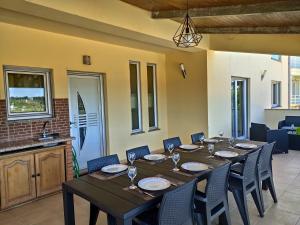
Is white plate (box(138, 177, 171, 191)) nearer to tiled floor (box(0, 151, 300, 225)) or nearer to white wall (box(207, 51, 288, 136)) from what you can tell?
tiled floor (box(0, 151, 300, 225))

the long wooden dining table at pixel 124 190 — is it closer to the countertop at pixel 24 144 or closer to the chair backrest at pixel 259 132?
the countertop at pixel 24 144

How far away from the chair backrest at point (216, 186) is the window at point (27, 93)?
3.22 metres

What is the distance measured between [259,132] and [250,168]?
12.3ft

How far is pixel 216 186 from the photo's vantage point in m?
2.42

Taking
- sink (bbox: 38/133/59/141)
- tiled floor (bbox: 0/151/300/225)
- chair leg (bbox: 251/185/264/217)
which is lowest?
tiled floor (bbox: 0/151/300/225)

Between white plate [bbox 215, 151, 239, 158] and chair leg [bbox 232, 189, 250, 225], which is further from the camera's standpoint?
white plate [bbox 215, 151, 239, 158]

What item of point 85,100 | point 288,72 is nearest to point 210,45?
point 85,100

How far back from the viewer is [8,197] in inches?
134

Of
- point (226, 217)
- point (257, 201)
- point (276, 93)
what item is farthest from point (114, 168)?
point (276, 93)

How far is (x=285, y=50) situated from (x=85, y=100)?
14.3 feet

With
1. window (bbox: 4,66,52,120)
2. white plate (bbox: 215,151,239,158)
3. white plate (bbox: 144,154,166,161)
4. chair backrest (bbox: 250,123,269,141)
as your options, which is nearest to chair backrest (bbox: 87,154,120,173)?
white plate (bbox: 144,154,166,161)

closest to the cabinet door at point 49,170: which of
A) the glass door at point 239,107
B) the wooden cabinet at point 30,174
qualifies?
the wooden cabinet at point 30,174

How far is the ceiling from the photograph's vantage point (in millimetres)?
3648

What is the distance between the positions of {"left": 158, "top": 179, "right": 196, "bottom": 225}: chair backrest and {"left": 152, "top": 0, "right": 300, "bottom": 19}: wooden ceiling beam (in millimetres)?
2929
